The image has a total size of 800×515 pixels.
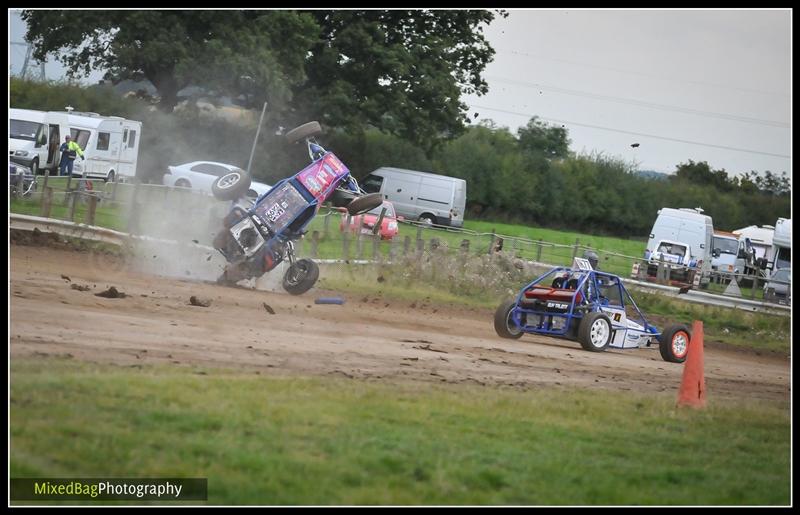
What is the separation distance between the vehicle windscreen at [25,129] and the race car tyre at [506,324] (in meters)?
22.7

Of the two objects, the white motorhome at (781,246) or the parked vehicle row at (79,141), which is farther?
the white motorhome at (781,246)

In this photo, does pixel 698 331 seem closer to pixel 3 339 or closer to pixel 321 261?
pixel 3 339

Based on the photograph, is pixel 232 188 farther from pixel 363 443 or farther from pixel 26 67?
pixel 26 67

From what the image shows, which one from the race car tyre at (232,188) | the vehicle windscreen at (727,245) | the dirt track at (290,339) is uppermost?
the vehicle windscreen at (727,245)

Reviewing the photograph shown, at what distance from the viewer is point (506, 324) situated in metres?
17.6

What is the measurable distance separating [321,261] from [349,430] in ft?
50.0

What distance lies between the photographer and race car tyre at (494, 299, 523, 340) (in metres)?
17.6

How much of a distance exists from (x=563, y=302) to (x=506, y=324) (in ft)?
3.27

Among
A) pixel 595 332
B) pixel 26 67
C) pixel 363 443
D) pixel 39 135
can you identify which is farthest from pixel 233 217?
pixel 26 67

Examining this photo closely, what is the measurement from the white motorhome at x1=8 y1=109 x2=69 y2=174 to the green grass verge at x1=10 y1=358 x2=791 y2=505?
27.1 m

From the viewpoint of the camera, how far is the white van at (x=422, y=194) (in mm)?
44312

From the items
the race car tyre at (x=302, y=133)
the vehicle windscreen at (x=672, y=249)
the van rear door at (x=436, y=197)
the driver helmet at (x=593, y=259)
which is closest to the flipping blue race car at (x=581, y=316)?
the driver helmet at (x=593, y=259)

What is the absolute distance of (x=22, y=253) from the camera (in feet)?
60.9
